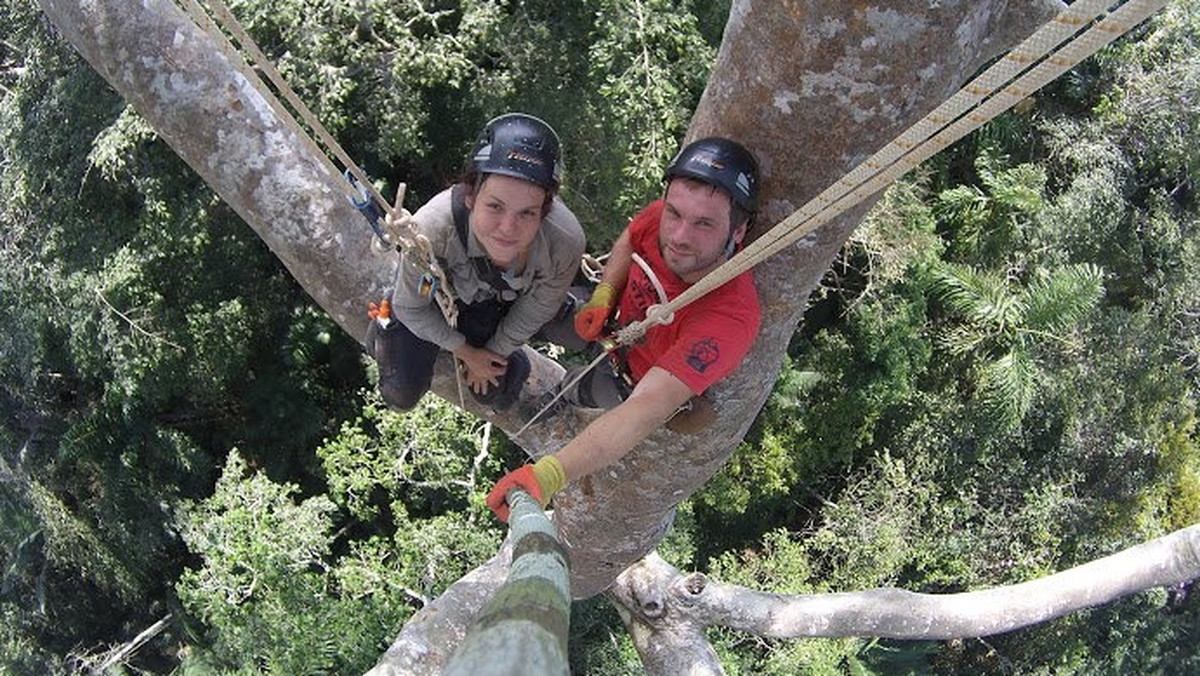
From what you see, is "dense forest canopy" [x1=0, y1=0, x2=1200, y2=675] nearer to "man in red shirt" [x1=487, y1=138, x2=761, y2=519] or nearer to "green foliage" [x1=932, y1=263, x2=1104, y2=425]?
"green foliage" [x1=932, y1=263, x2=1104, y2=425]

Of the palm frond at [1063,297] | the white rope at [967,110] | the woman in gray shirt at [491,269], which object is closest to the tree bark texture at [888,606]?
the woman in gray shirt at [491,269]

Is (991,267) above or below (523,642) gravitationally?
above

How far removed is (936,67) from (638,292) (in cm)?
78

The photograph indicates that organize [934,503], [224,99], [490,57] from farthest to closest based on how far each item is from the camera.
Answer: [934,503] → [490,57] → [224,99]

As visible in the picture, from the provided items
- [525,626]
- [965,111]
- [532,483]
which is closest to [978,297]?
[965,111]

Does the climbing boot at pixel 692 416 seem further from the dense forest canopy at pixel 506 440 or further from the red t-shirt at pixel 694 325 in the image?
the dense forest canopy at pixel 506 440

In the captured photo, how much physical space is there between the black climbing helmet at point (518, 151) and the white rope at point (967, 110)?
382 millimetres

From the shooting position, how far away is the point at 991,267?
7.72 meters

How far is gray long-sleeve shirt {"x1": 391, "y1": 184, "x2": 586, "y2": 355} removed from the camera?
Answer: 214 centimetres

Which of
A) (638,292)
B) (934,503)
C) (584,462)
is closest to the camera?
(584,462)

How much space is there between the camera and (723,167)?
1.92 meters

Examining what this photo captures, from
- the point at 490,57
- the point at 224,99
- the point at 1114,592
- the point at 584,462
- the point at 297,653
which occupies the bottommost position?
the point at 297,653

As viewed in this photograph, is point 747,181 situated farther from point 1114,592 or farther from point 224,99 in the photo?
point 1114,592

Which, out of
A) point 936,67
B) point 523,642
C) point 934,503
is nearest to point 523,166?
point 936,67
